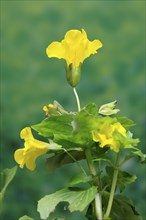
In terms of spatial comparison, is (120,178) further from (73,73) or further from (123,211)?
(73,73)

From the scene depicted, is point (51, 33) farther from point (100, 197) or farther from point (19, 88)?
point (100, 197)

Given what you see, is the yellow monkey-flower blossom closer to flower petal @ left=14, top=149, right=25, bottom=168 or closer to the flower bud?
the flower bud

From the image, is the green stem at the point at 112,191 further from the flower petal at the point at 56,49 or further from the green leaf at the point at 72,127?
the flower petal at the point at 56,49

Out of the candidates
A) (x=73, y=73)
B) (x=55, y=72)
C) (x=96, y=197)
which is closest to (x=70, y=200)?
(x=96, y=197)

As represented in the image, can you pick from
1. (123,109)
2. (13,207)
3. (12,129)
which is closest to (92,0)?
(123,109)

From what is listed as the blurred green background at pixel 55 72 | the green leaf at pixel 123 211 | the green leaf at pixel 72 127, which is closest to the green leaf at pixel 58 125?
the green leaf at pixel 72 127

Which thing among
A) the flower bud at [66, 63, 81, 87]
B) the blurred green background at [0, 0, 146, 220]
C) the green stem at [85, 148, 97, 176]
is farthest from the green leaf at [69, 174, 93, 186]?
the blurred green background at [0, 0, 146, 220]
